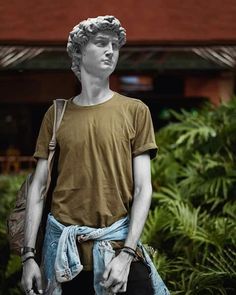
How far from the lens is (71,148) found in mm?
2480

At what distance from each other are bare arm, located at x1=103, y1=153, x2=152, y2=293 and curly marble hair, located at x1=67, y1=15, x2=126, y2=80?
57 cm

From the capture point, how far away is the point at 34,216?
8.46ft

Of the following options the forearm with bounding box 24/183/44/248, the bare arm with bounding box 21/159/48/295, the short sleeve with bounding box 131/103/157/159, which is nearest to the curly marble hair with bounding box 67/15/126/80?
the short sleeve with bounding box 131/103/157/159

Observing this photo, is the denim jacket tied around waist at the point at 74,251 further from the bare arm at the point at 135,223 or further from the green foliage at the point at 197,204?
the green foliage at the point at 197,204

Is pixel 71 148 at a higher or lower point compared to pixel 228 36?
lower

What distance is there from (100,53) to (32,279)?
1.07m

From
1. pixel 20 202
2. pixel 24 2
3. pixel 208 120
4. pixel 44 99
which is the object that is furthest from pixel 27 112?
pixel 20 202

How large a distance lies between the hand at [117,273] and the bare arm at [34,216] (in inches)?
13.7

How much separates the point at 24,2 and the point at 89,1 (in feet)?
1.75

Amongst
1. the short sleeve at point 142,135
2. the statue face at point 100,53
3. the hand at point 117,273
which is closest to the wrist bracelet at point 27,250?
the hand at point 117,273

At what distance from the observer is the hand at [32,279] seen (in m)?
2.49

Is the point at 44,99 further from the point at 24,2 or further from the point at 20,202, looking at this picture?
the point at 20,202

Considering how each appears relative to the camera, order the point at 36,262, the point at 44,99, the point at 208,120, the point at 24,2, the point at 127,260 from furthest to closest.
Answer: the point at 44,99, the point at 208,120, the point at 24,2, the point at 36,262, the point at 127,260

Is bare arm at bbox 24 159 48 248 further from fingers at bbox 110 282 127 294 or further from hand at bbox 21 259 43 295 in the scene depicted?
fingers at bbox 110 282 127 294
